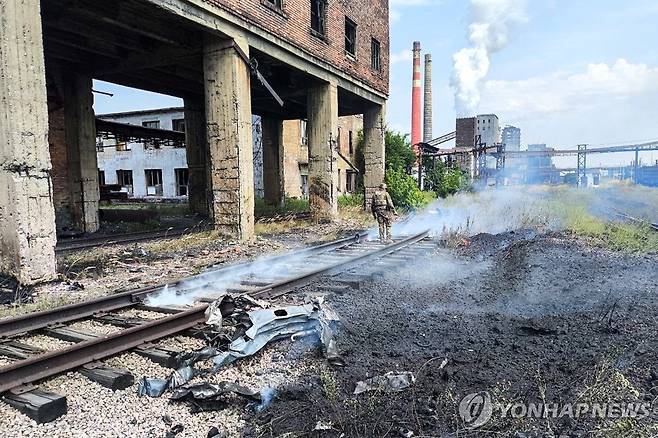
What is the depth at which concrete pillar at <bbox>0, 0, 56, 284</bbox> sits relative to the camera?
6234 millimetres

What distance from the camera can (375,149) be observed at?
20.6 m

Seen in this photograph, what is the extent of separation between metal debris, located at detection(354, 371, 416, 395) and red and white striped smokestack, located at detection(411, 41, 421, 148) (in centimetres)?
4595

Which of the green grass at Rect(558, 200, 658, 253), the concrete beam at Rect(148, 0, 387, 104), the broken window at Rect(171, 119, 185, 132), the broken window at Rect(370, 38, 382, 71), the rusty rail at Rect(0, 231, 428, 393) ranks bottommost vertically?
the green grass at Rect(558, 200, 658, 253)

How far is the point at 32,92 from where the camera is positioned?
6.52 meters

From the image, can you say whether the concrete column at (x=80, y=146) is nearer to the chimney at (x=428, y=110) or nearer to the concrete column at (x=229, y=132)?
the concrete column at (x=229, y=132)

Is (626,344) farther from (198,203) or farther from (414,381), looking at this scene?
(198,203)

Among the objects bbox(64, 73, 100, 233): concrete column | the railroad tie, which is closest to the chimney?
bbox(64, 73, 100, 233): concrete column

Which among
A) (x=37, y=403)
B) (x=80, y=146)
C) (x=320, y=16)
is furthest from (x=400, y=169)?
(x=37, y=403)

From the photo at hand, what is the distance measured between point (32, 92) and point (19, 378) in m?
4.99

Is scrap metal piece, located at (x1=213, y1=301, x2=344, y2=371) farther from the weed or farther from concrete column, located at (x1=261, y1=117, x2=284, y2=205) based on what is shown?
concrete column, located at (x1=261, y1=117, x2=284, y2=205)

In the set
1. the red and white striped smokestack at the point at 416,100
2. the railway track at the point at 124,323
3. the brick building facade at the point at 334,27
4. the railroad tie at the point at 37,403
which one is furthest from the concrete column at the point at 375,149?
the red and white striped smokestack at the point at 416,100

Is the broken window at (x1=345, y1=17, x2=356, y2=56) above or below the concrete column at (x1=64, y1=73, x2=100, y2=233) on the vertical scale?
above

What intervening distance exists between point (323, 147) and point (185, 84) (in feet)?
18.4

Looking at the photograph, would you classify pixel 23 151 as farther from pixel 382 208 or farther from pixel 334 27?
pixel 334 27
